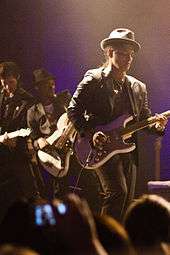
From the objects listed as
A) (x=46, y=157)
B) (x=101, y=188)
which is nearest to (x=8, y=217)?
(x=101, y=188)

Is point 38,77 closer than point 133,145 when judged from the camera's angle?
No

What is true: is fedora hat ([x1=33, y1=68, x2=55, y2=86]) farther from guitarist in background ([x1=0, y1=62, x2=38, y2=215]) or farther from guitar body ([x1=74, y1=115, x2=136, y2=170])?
guitar body ([x1=74, y1=115, x2=136, y2=170])

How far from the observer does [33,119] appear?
5820mm

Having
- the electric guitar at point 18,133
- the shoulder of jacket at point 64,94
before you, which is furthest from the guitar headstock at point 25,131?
the shoulder of jacket at point 64,94

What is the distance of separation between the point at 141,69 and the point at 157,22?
0.53m

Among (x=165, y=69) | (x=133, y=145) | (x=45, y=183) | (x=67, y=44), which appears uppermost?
(x=67, y=44)

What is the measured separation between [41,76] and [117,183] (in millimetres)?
1749

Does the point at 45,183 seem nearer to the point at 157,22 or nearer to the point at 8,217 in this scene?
the point at 157,22

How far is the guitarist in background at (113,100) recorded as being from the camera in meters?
4.96

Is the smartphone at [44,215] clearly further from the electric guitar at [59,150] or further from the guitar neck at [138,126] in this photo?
the electric guitar at [59,150]

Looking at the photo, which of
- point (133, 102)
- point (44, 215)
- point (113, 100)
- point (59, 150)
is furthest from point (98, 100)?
point (44, 215)

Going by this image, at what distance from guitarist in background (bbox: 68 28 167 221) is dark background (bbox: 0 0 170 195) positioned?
33.2 inches

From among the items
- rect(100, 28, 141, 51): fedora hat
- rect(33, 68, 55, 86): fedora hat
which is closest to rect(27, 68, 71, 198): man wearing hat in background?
rect(33, 68, 55, 86): fedora hat

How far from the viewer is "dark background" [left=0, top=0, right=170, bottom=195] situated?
6.03 m
